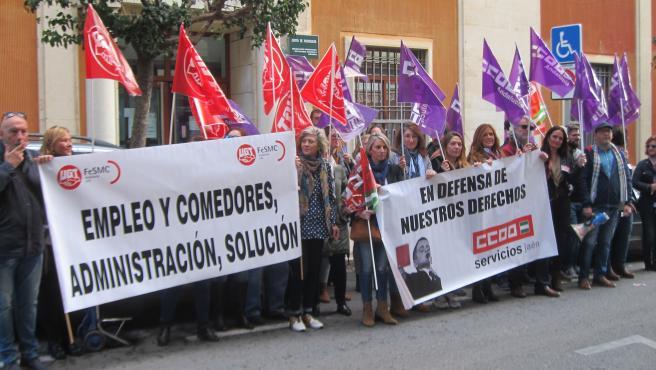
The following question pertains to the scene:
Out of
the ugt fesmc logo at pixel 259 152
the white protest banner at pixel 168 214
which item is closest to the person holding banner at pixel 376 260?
the white protest banner at pixel 168 214

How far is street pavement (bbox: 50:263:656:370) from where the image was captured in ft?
18.3

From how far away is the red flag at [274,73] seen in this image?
7.06 metres

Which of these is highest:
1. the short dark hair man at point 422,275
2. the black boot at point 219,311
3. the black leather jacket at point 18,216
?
the black leather jacket at point 18,216

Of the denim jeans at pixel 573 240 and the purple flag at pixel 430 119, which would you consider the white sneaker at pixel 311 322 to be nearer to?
the purple flag at pixel 430 119

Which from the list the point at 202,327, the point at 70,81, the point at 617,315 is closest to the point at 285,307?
the point at 202,327

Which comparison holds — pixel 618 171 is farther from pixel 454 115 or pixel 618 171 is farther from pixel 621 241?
pixel 454 115

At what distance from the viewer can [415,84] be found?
24.6 ft

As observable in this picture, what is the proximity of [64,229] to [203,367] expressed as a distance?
1500mm

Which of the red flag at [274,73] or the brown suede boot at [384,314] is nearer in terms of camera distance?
the brown suede boot at [384,314]

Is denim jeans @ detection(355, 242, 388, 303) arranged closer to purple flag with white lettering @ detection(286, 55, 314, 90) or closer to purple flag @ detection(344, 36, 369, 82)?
purple flag with white lettering @ detection(286, 55, 314, 90)

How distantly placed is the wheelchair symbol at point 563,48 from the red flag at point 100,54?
875 cm

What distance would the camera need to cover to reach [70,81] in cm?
1110

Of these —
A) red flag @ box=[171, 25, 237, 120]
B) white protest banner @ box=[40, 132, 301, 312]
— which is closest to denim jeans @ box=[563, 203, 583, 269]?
white protest banner @ box=[40, 132, 301, 312]

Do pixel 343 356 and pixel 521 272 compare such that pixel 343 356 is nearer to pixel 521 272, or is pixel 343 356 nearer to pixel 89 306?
pixel 89 306
